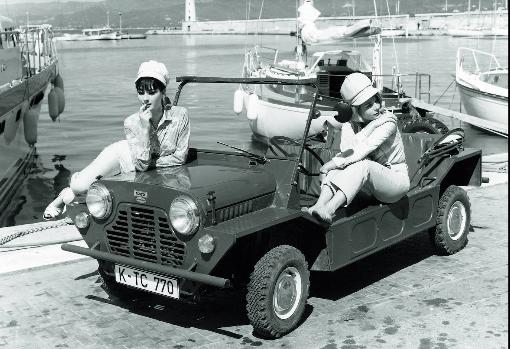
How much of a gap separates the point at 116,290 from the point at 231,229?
56.4 inches

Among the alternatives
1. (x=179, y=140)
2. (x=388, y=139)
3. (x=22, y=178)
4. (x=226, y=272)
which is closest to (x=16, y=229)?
(x=179, y=140)

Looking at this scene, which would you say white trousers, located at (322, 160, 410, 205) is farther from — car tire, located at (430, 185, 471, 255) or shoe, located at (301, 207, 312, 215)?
car tire, located at (430, 185, 471, 255)

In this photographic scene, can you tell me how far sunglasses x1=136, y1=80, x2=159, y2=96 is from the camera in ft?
17.2

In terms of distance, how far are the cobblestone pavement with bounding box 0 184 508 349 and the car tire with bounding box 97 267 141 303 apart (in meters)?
0.06

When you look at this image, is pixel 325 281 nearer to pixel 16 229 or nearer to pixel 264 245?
pixel 264 245

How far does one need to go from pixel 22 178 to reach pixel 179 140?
1321cm

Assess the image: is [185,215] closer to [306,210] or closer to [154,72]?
[306,210]

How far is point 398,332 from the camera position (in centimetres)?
482

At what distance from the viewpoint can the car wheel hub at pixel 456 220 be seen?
262 inches

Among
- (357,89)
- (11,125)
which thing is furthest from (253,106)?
(357,89)

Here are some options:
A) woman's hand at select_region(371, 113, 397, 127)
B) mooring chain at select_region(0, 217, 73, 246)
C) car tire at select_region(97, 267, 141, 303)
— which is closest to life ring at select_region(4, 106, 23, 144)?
mooring chain at select_region(0, 217, 73, 246)

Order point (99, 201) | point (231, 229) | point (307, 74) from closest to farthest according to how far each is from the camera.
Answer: point (231, 229), point (99, 201), point (307, 74)

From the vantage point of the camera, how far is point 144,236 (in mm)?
4816

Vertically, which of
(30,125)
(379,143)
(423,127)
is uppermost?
(379,143)
